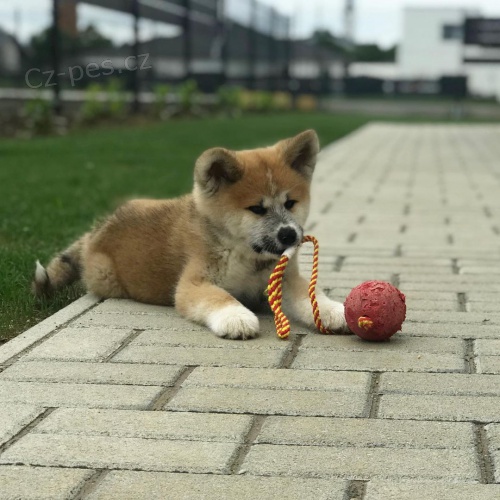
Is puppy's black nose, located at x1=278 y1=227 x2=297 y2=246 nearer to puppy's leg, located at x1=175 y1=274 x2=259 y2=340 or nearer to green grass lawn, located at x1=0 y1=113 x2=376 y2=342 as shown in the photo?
puppy's leg, located at x1=175 y1=274 x2=259 y2=340

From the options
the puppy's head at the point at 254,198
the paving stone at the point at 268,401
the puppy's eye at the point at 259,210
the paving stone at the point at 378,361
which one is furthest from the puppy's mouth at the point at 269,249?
the paving stone at the point at 268,401

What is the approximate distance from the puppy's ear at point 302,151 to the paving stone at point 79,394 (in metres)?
1.51

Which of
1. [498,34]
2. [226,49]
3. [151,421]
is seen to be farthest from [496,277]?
[226,49]

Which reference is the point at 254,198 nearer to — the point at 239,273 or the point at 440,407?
the point at 239,273

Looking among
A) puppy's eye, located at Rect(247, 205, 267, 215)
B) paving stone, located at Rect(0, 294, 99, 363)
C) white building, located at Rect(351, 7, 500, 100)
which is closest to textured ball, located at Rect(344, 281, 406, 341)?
puppy's eye, located at Rect(247, 205, 267, 215)

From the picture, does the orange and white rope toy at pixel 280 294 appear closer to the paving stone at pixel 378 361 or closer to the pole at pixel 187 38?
the paving stone at pixel 378 361

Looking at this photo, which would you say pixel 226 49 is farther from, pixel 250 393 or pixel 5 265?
pixel 250 393

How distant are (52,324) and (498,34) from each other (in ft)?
75.8

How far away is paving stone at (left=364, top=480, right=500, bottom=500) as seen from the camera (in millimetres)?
2361

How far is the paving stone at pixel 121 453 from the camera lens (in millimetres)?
2564

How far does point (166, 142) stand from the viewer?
14859 mm

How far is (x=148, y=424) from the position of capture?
2885mm

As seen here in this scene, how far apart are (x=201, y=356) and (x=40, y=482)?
1255mm

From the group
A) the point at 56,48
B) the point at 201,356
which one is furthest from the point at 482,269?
the point at 56,48
